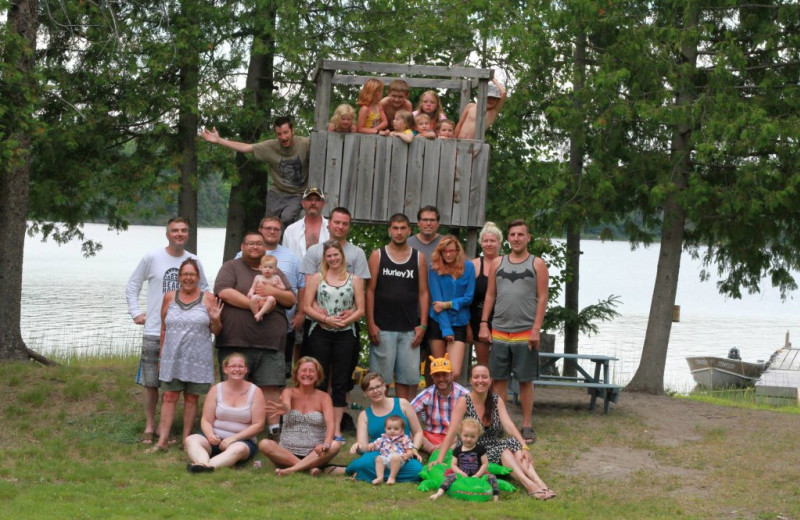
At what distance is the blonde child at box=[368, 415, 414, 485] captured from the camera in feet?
25.7

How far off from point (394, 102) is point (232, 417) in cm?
378

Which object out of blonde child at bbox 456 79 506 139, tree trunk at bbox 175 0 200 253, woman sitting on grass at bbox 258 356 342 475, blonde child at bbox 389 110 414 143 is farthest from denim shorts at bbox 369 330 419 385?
tree trunk at bbox 175 0 200 253

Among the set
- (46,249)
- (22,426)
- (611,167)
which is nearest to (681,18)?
(611,167)

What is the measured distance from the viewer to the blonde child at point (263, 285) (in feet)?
28.0

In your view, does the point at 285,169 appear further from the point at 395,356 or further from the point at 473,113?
the point at 395,356

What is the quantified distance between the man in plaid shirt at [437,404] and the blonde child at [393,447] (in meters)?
0.41

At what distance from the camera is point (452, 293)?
364 inches

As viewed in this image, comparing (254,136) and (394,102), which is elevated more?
(254,136)

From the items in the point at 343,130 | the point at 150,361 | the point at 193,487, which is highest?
the point at 343,130

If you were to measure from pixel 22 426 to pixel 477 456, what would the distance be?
164 inches

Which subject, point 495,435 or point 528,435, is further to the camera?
point 528,435

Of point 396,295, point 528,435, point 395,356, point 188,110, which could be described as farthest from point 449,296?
point 188,110

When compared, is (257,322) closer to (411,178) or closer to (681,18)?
(411,178)

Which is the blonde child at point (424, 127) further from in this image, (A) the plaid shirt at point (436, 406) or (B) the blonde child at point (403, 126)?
(A) the plaid shirt at point (436, 406)
